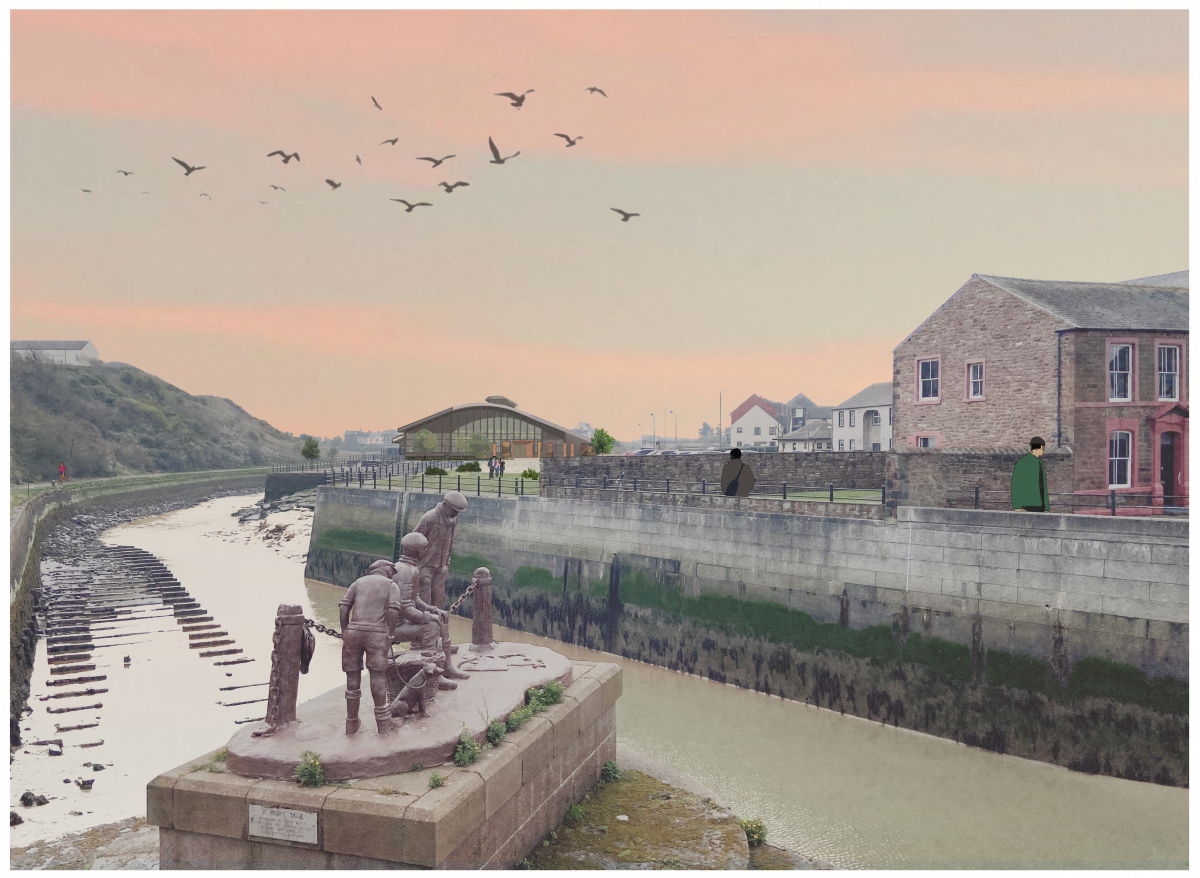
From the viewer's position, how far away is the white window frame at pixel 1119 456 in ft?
63.2

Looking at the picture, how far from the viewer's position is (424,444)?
2685 inches

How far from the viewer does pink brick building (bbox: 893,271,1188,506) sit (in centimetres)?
1922

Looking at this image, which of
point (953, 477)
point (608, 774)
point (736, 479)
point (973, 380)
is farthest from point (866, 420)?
point (608, 774)

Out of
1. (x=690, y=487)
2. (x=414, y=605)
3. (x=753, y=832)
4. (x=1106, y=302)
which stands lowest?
(x=753, y=832)

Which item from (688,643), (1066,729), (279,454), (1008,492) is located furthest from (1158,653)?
(279,454)

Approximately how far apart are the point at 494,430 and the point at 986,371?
5366 centimetres

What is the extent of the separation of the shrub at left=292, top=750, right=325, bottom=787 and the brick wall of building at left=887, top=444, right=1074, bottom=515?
11.8m

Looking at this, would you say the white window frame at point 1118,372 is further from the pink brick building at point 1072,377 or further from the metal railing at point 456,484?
the metal railing at point 456,484

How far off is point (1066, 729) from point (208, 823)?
39.6ft

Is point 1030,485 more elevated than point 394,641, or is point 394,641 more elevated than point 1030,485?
point 1030,485

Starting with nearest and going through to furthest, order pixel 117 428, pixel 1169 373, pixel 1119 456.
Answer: pixel 1119 456 → pixel 1169 373 → pixel 117 428

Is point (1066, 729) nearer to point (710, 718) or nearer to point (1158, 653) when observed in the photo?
point (1158, 653)

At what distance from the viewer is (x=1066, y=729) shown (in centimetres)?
1286

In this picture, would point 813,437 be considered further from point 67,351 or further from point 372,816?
point 67,351
